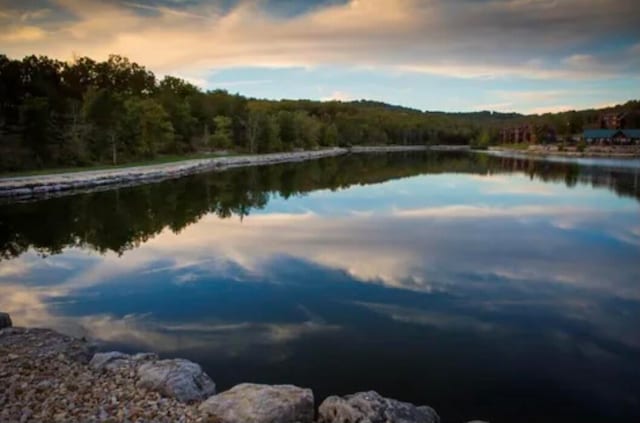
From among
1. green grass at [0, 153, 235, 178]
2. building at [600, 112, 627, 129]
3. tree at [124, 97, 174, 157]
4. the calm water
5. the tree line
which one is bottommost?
the calm water

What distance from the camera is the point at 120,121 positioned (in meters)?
37.7

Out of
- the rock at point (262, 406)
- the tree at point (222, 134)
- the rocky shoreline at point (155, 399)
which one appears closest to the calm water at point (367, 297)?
the rocky shoreline at point (155, 399)

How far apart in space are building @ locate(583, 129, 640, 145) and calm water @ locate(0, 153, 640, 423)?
234 ft

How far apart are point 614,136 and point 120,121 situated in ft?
252

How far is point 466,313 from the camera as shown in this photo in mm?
8547

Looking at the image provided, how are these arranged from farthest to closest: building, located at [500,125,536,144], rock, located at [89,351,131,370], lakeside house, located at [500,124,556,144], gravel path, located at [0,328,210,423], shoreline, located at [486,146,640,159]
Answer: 1. building, located at [500,125,536,144]
2. lakeside house, located at [500,124,556,144]
3. shoreline, located at [486,146,640,159]
4. rock, located at [89,351,131,370]
5. gravel path, located at [0,328,210,423]

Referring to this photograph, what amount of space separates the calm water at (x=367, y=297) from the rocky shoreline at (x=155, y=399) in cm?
82

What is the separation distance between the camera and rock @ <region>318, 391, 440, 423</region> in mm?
4891

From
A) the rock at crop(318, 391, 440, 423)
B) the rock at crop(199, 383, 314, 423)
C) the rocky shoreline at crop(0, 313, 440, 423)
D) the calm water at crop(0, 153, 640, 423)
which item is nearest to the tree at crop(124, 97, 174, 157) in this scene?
the calm water at crop(0, 153, 640, 423)

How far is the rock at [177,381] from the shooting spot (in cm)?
541

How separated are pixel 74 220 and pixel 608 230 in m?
17.9

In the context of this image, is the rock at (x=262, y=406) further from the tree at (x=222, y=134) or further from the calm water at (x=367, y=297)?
the tree at (x=222, y=134)

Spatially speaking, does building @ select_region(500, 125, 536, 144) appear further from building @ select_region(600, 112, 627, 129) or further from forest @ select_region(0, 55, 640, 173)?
building @ select_region(600, 112, 627, 129)

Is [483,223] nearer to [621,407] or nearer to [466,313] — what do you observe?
[466,313]
